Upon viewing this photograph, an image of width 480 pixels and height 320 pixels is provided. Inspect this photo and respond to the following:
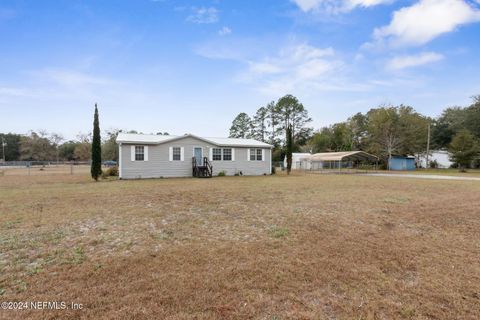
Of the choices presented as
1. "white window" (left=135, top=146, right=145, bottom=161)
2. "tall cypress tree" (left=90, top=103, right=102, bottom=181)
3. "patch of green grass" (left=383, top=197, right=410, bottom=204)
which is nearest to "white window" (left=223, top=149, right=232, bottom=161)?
"white window" (left=135, top=146, right=145, bottom=161)

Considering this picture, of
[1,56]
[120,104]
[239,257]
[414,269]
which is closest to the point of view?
[414,269]

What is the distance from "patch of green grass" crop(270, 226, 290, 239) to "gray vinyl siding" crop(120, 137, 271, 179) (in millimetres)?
14994

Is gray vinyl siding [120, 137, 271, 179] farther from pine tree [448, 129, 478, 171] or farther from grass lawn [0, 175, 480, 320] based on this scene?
pine tree [448, 129, 478, 171]

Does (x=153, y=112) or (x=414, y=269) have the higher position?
(x=153, y=112)

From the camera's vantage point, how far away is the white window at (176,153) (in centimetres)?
1916

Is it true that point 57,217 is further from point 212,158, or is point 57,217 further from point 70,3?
point 212,158

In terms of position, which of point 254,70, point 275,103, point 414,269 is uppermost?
point 275,103

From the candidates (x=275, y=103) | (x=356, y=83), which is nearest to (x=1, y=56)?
(x=356, y=83)

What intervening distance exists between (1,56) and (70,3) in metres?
5.91

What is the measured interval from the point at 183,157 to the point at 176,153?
0.63 metres

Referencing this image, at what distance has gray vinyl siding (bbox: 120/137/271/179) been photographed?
17.6 metres

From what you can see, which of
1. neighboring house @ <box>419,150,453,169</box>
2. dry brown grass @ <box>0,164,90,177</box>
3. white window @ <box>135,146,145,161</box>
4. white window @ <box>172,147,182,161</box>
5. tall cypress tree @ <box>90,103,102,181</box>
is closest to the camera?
tall cypress tree @ <box>90,103,102,181</box>

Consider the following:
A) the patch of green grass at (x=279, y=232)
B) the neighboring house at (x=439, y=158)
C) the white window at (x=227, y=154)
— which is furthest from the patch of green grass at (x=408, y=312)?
the neighboring house at (x=439, y=158)

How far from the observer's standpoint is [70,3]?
10336 millimetres
